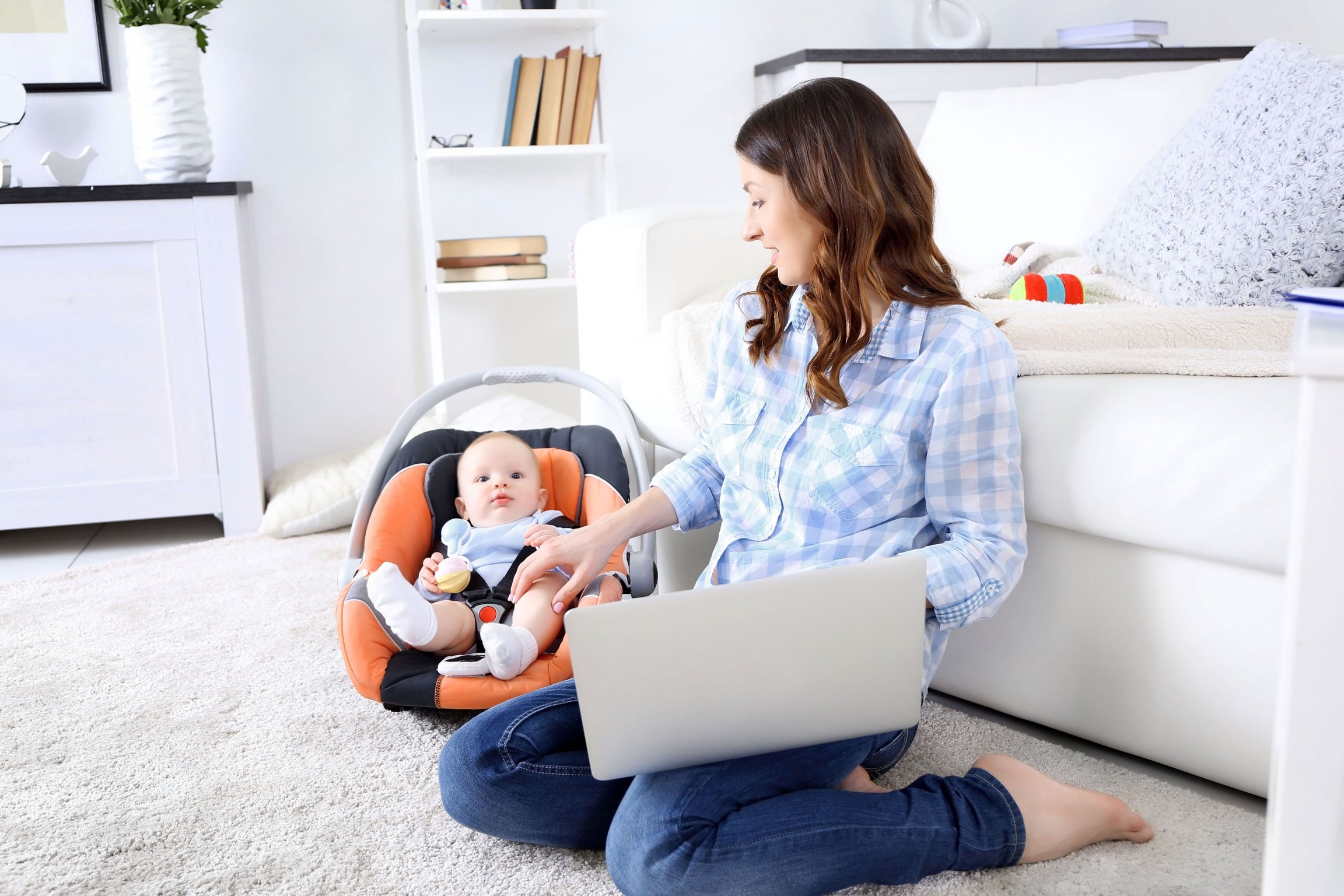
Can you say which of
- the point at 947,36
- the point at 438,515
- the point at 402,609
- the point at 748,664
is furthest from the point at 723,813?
the point at 947,36

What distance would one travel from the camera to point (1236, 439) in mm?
994

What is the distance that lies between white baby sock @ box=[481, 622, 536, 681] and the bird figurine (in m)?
1.61

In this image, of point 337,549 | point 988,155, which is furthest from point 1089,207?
point 337,549

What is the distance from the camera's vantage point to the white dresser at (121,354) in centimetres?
216

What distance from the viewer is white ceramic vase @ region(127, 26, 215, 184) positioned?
223cm

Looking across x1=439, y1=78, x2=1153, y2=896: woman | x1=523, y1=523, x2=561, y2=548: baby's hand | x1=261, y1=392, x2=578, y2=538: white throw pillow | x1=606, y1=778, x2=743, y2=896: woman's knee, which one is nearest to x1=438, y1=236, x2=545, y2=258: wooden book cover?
x1=261, y1=392, x2=578, y2=538: white throw pillow

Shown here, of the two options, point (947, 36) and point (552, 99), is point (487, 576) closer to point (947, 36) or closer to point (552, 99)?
point (552, 99)

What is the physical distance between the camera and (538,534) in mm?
1349

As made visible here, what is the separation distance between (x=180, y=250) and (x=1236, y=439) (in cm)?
197

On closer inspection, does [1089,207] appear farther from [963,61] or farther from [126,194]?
[126,194]

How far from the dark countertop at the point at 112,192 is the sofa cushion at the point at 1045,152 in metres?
1.40

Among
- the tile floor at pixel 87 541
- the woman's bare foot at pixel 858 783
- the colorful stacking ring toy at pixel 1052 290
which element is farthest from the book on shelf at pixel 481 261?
the woman's bare foot at pixel 858 783

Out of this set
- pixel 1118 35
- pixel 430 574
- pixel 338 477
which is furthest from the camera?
pixel 1118 35

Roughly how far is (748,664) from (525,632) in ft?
1.63
